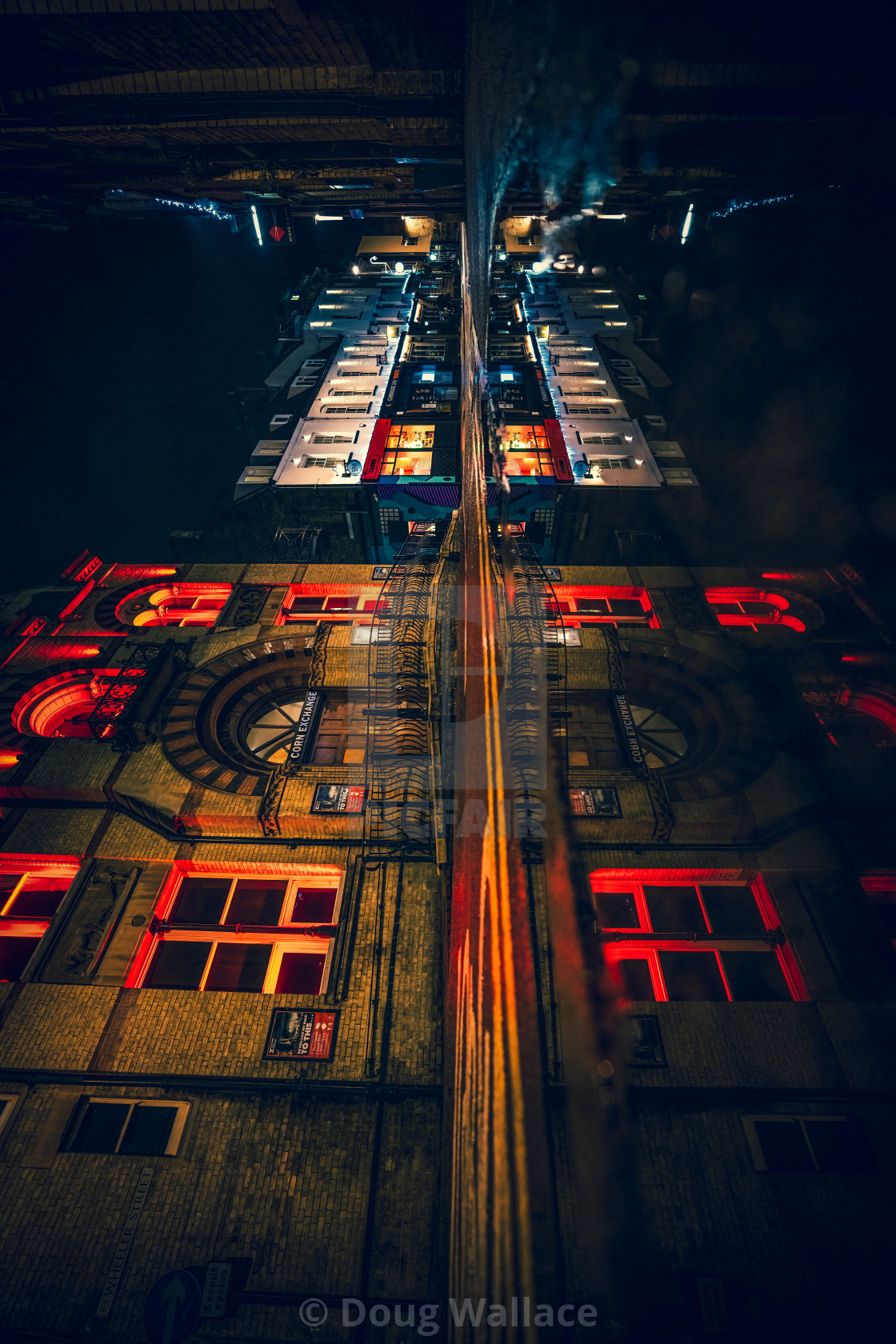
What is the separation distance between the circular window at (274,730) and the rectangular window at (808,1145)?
19.4 meters

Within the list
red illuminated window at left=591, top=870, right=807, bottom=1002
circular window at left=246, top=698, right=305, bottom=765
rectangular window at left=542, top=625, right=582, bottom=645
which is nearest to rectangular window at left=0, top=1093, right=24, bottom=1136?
circular window at left=246, top=698, right=305, bottom=765

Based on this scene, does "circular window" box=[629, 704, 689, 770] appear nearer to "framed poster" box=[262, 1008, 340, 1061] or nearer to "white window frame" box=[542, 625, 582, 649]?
"white window frame" box=[542, 625, 582, 649]

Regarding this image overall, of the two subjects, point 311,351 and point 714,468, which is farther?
point 311,351

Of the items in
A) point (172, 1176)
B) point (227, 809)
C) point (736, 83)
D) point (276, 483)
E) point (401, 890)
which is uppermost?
point (276, 483)

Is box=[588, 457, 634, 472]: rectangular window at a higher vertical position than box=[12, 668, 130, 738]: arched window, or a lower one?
higher

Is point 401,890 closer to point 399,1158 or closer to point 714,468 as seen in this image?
point 399,1158

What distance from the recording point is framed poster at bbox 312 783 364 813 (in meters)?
16.8

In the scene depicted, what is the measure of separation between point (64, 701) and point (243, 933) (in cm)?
1431

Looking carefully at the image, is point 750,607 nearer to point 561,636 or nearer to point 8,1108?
point 561,636

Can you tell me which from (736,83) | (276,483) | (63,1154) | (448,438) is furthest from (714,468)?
(63,1154)

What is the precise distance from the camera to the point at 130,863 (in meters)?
16.5

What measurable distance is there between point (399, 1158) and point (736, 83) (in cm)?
2991

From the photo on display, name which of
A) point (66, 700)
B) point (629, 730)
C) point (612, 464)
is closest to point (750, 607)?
point (629, 730)

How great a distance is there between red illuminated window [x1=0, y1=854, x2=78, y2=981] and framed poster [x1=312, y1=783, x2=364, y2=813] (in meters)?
8.28
